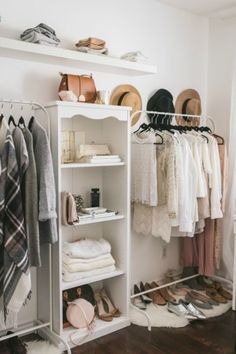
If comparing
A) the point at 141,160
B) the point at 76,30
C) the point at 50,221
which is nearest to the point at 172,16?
the point at 76,30

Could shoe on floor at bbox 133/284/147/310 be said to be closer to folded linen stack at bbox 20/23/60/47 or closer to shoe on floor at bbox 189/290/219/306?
shoe on floor at bbox 189/290/219/306

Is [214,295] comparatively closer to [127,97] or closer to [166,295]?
[166,295]

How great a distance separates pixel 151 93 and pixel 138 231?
1.26 m

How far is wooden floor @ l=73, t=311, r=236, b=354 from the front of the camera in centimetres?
264

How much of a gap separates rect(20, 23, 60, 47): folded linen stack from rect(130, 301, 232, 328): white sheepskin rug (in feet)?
7.12

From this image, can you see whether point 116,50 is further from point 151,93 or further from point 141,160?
point 141,160

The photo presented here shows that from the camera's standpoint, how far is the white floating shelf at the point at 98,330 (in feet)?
8.84

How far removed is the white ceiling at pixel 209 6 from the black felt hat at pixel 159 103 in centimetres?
80

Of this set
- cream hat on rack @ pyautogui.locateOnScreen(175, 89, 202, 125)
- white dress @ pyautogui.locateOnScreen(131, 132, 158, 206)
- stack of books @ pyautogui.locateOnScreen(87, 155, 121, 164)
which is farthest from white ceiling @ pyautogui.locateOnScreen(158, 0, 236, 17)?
stack of books @ pyautogui.locateOnScreen(87, 155, 121, 164)

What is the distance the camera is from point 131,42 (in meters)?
3.31

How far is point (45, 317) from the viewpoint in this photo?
280 centimetres

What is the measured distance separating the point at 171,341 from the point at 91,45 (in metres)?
2.25

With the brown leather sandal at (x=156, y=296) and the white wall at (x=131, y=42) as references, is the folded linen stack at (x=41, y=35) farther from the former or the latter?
the brown leather sandal at (x=156, y=296)

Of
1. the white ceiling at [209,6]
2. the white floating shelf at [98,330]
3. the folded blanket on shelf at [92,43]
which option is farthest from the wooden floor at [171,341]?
the white ceiling at [209,6]
